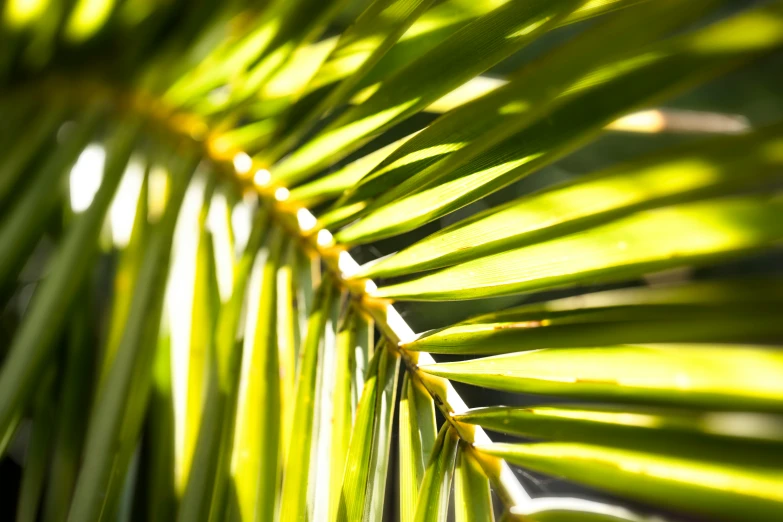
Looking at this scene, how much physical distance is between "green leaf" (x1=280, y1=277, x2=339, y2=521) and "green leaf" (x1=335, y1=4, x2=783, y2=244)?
105 millimetres

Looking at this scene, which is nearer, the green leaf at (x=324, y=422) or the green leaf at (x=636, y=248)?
the green leaf at (x=636, y=248)

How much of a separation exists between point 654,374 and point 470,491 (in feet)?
0.53

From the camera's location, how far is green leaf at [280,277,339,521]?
1.26 feet

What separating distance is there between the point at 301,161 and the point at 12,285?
33 cm

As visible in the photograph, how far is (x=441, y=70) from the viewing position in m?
0.39

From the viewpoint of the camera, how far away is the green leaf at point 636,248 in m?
0.23

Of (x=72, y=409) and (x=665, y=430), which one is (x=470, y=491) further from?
(x=72, y=409)

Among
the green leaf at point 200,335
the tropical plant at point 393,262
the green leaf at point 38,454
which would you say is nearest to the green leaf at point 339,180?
the tropical plant at point 393,262

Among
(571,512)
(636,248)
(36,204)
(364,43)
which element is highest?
(364,43)

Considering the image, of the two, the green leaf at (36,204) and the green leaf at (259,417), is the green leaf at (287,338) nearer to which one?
the green leaf at (259,417)

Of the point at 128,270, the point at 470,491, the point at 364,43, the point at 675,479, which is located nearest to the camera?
the point at 675,479

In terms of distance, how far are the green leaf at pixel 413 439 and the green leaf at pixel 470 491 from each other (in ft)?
0.08

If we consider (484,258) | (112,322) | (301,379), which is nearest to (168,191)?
(112,322)

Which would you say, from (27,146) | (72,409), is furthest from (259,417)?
(27,146)
